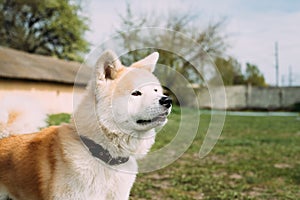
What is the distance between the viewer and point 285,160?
9156 mm

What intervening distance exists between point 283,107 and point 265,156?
99.4ft

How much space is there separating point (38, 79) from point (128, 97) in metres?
20.1

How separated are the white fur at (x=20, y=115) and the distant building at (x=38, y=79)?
1350 centimetres

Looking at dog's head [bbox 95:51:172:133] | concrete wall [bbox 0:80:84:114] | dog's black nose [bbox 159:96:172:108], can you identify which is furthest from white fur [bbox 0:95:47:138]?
concrete wall [bbox 0:80:84:114]

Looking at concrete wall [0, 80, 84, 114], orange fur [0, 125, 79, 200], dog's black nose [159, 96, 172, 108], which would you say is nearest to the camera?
dog's black nose [159, 96, 172, 108]

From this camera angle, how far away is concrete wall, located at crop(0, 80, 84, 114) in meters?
19.6

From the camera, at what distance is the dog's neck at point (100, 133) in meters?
2.89

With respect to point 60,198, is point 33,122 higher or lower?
higher

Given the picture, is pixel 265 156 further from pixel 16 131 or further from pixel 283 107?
pixel 283 107

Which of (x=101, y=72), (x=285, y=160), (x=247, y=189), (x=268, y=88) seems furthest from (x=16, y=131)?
(x=268, y=88)

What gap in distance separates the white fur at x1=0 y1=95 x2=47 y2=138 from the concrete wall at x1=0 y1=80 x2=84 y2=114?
48.8ft

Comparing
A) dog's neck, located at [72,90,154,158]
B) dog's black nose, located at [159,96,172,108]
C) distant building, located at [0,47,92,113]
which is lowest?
dog's neck, located at [72,90,154,158]

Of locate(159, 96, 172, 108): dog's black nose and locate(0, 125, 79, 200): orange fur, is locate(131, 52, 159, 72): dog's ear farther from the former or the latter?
locate(0, 125, 79, 200): orange fur

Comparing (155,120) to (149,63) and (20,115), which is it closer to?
(149,63)
